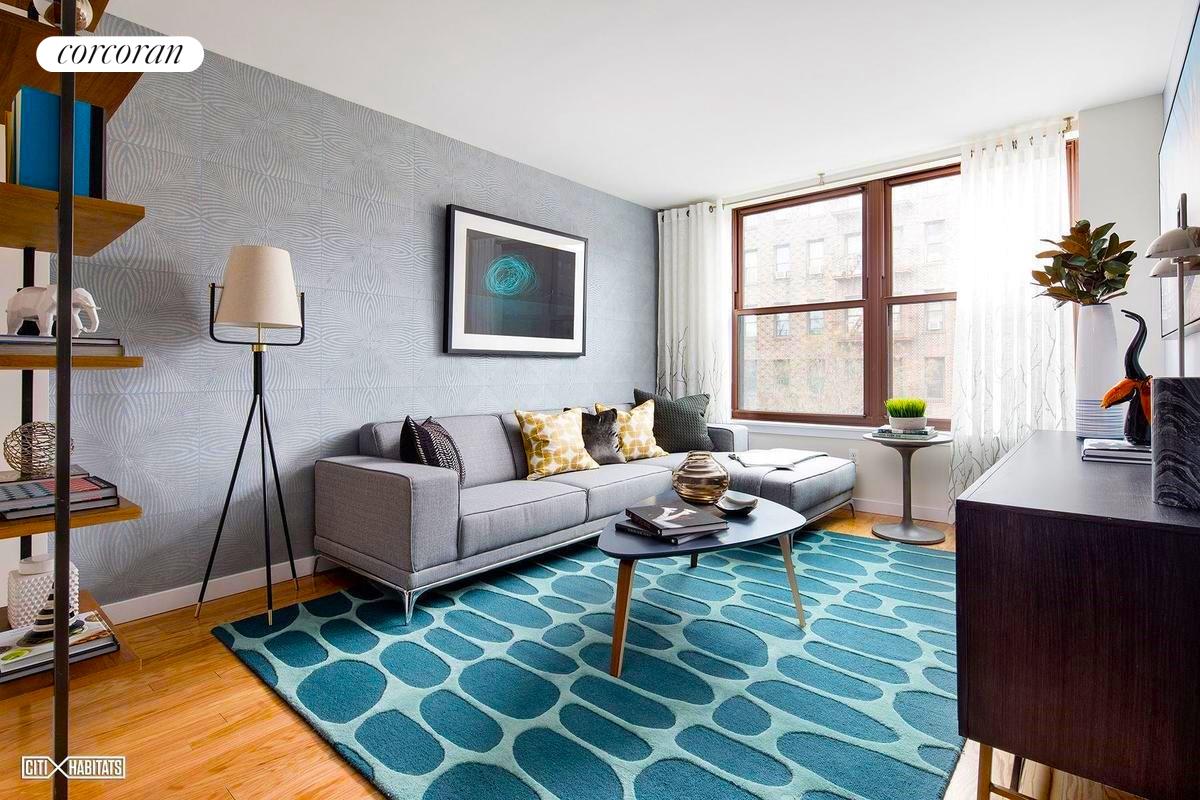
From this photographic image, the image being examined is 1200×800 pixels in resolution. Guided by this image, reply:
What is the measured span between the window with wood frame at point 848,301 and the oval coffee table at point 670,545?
2.31 meters

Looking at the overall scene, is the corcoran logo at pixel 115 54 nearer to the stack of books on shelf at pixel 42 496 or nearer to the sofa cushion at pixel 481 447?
the stack of books on shelf at pixel 42 496

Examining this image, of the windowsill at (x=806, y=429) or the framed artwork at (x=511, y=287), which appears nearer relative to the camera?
the framed artwork at (x=511, y=287)

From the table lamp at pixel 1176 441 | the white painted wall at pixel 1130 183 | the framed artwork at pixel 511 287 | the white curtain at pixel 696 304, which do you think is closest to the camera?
the table lamp at pixel 1176 441

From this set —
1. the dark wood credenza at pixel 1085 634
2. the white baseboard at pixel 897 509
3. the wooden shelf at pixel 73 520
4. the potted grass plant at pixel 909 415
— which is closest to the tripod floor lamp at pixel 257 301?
the wooden shelf at pixel 73 520

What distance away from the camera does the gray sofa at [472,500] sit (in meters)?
2.54

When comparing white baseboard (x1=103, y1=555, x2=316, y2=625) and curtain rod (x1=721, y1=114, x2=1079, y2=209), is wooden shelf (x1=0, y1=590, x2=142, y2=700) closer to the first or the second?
white baseboard (x1=103, y1=555, x2=316, y2=625)

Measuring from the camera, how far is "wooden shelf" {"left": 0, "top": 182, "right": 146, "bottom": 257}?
3.66 ft

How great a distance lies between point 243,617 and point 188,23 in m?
2.47

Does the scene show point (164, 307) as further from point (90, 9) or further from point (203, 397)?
point (90, 9)

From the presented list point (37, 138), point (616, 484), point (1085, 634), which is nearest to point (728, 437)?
point (616, 484)

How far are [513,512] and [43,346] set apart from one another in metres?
1.93

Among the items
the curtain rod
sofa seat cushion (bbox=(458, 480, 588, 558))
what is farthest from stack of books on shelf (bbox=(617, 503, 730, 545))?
the curtain rod

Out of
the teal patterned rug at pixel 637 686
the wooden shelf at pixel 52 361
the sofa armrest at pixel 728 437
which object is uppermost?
the wooden shelf at pixel 52 361

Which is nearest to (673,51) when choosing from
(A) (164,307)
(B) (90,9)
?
(B) (90,9)
